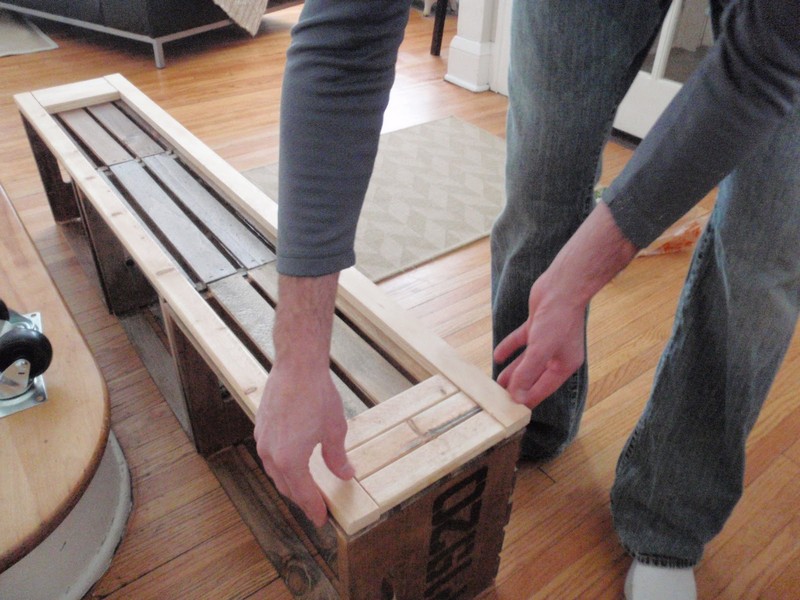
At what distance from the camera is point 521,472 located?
1.09 metres

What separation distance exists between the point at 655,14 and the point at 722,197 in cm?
22

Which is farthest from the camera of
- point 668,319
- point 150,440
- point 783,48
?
point 668,319

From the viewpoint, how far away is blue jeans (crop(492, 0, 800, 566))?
0.68m

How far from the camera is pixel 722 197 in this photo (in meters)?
0.71

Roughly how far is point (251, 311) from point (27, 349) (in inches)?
10.9

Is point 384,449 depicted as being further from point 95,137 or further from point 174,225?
point 95,137

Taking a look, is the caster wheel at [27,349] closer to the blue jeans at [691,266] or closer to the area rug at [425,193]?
the blue jeans at [691,266]

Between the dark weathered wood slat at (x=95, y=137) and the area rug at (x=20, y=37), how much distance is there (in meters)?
1.68

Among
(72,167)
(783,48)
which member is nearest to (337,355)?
(783,48)

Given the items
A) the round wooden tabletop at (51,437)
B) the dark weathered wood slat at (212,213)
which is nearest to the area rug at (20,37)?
the dark weathered wood slat at (212,213)

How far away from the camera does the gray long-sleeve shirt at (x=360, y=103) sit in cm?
49

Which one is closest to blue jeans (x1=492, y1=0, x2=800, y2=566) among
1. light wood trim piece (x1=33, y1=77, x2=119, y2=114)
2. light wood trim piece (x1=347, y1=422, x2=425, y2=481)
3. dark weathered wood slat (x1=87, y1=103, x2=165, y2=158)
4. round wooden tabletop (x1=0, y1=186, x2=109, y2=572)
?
light wood trim piece (x1=347, y1=422, x2=425, y2=481)

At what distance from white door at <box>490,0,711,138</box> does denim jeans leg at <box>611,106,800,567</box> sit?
4.07ft

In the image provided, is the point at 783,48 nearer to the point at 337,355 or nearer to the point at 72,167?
the point at 337,355
